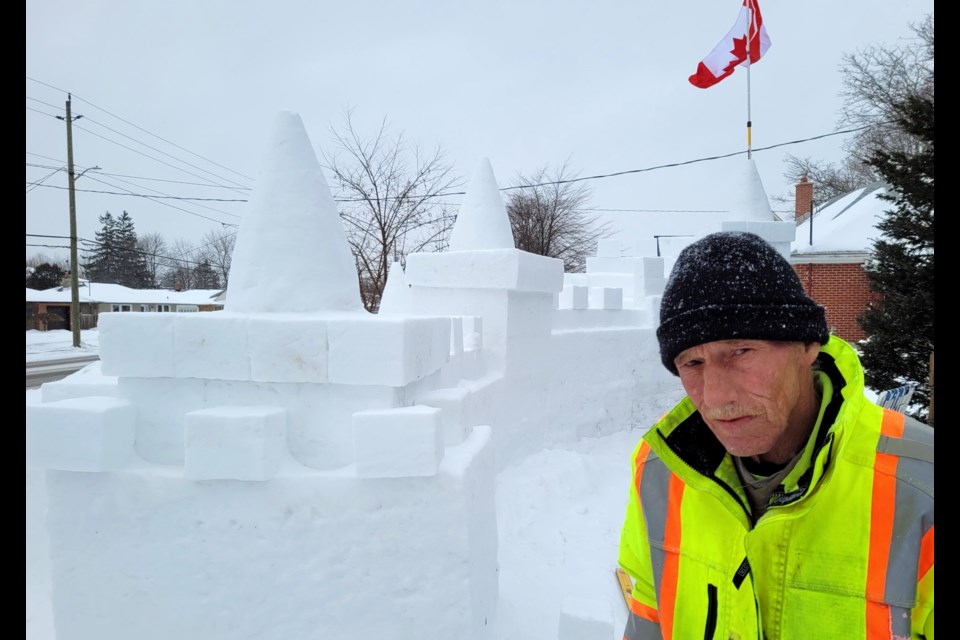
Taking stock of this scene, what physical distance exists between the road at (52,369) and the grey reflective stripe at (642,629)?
1641 centimetres

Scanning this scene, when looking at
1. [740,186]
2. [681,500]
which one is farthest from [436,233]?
[681,500]

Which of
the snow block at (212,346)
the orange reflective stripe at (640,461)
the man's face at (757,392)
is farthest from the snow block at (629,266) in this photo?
the man's face at (757,392)

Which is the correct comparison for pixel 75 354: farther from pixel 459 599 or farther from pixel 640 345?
pixel 459 599

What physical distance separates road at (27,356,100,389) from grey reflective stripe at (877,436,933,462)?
56.0ft

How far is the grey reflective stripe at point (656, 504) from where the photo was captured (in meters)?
1.45

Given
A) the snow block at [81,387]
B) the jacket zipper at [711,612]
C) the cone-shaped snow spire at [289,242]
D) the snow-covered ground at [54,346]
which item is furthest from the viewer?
the snow-covered ground at [54,346]

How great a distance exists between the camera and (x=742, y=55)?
35.6 feet

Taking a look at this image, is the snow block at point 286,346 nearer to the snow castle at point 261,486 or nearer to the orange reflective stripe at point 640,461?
Result: the snow castle at point 261,486

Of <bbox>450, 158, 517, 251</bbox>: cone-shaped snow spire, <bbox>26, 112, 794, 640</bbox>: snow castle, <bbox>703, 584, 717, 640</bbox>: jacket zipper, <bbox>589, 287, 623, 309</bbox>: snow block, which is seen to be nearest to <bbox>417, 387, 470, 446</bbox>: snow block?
<bbox>26, 112, 794, 640</bbox>: snow castle

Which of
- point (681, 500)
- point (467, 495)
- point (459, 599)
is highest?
point (681, 500)

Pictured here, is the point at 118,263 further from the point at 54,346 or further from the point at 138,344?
the point at 138,344

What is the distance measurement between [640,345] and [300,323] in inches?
282

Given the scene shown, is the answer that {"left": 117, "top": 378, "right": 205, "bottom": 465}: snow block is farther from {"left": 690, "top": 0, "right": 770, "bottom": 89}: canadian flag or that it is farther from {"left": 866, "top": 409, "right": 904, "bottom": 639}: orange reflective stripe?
{"left": 690, "top": 0, "right": 770, "bottom": 89}: canadian flag

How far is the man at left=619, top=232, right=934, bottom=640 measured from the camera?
111cm
